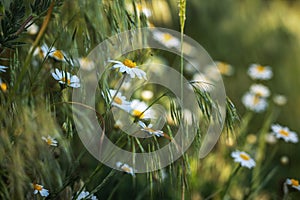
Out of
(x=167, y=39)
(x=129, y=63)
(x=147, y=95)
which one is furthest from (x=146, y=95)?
(x=129, y=63)

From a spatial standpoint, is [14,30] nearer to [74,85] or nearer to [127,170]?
[74,85]

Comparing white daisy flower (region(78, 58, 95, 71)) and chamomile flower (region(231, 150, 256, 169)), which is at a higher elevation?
white daisy flower (region(78, 58, 95, 71))

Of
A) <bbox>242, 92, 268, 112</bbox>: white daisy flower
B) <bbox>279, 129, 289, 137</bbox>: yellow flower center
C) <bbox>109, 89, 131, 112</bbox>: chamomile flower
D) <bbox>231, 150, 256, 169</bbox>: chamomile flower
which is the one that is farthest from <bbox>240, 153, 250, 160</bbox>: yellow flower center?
<bbox>242, 92, 268, 112</bbox>: white daisy flower

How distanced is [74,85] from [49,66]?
273 mm

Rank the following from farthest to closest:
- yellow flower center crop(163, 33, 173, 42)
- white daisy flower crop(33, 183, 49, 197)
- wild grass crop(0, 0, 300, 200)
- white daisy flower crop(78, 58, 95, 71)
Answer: yellow flower center crop(163, 33, 173, 42), white daisy flower crop(78, 58, 95, 71), white daisy flower crop(33, 183, 49, 197), wild grass crop(0, 0, 300, 200)

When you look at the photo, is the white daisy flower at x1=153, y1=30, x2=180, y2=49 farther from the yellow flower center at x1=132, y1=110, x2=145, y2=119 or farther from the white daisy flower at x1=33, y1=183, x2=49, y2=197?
the white daisy flower at x1=33, y1=183, x2=49, y2=197

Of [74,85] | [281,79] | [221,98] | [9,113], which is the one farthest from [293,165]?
[9,113]

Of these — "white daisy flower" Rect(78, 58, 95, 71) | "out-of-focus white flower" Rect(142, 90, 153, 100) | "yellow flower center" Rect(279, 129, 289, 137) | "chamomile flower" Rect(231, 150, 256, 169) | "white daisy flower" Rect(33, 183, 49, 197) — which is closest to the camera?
"white daisy flower" Rect(33, 183, 49, 197)

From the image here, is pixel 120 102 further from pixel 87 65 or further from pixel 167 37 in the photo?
pixel 167 37

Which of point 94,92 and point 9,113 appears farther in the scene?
point 94,92

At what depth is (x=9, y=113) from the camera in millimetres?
801

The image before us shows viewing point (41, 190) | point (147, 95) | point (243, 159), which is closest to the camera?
point (41, 190)

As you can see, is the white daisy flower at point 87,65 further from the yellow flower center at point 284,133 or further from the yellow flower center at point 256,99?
the yellow flower center at point 256,99

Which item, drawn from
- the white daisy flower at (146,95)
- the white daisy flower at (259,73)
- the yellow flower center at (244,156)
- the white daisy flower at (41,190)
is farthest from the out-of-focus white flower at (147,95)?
the white daisy flower at (41,190)
